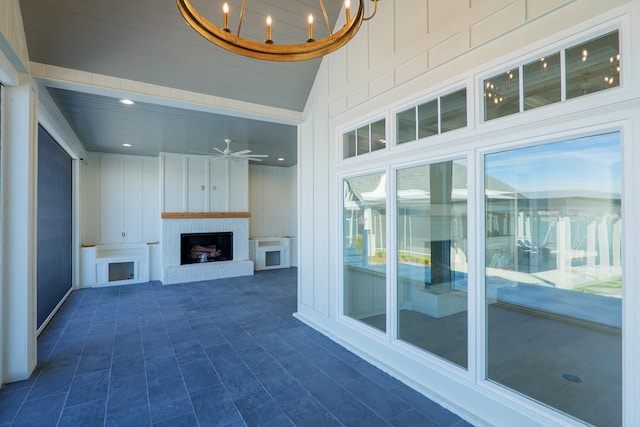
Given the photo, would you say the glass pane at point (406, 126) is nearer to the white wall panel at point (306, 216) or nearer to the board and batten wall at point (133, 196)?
the white wall panel at point (306, 216)

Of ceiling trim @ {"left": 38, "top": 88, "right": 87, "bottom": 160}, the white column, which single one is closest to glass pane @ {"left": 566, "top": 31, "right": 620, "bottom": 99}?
the white column

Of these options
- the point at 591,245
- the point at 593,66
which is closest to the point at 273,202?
the point at 591,245

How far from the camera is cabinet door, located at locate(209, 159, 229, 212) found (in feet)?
25.8

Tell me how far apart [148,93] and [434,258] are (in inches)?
142

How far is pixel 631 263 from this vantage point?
5.23 feet

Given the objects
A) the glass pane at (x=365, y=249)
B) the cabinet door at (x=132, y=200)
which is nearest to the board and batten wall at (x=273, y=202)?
the cabinet door at (x=132, y=200)

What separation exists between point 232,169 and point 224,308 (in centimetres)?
405

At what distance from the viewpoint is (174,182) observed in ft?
24.4

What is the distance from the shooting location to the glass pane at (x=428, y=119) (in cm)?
263

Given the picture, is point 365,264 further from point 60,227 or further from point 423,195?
point 60,227

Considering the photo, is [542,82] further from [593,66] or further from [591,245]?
[591,245]

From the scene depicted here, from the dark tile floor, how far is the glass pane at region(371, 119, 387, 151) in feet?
7.36

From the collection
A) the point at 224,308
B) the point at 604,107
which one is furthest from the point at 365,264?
the point at 224,308

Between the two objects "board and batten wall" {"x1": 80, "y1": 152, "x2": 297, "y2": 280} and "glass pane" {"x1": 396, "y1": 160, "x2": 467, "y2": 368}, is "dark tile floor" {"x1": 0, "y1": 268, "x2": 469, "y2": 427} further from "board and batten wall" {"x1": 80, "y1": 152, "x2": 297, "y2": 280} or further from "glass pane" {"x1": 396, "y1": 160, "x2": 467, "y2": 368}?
"board and batten wall" {"x1": 80, "y1": 152, "x2": 297, "y2": 280}
